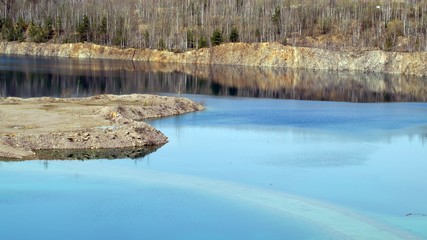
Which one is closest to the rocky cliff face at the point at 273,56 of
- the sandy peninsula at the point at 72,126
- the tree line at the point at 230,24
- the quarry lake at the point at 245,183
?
the tree line at the point at 230,24

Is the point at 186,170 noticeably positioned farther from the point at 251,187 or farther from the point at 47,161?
the point at 47,161

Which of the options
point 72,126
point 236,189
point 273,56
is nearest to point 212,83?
point 273,56

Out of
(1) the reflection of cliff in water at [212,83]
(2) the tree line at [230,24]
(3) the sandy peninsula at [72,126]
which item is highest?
(2) the tree line at [230,24]

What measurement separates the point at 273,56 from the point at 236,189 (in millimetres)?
105242

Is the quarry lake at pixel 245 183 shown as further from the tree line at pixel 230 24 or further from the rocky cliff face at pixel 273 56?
the tree line at pixel 230 24

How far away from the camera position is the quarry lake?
27.1 m

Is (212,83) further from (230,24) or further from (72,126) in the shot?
(230,24)

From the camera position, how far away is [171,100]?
64.8m

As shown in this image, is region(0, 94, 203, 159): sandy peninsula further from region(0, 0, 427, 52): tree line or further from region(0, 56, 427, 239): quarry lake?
region(0, 0, 427, 52): tree line

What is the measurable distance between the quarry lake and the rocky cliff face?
6031cm

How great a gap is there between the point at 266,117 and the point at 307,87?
112ft

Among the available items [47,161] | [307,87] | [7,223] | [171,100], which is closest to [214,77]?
[307,87]

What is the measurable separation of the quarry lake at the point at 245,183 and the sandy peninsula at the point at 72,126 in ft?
6.15

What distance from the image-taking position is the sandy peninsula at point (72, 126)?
42.0 metres
